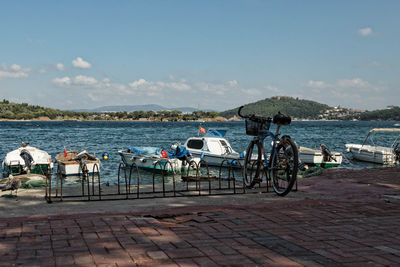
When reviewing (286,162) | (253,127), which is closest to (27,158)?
(253,127)

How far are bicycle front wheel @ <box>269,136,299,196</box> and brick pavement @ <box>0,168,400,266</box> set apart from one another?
0.72 m

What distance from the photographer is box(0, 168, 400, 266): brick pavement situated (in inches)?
151

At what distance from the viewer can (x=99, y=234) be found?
4.71 metres

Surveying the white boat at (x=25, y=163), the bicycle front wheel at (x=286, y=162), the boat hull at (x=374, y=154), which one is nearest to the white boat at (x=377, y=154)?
the boat hull at (x=374, y=154)

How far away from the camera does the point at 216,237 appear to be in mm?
4645

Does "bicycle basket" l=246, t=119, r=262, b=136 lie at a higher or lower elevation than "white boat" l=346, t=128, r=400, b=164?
higher

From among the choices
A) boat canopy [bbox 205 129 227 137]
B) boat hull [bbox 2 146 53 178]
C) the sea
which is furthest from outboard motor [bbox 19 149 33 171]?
boat canopy [bbox 205 129 227 137]

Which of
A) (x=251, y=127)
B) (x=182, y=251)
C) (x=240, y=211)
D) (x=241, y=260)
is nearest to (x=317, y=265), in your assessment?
(x=241, y=260)

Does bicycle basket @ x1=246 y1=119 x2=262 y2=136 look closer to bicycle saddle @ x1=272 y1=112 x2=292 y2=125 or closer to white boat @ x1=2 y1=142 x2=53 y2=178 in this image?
bicycle saddle @ x1=272 y1=112 x2=292 y2=125

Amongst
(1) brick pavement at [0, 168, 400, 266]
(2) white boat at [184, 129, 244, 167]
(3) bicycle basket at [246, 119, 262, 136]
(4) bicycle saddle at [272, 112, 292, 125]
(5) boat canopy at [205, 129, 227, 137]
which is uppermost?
(4) bicycle saddle at [272, 112, 292, 125]

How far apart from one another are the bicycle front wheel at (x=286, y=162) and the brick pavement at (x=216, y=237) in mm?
721

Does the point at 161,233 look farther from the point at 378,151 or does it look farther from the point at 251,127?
the point at 378,151

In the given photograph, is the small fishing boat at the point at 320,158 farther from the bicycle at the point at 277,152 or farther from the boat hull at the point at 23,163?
the bicycle at the point at 277,152

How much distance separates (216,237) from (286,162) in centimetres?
329
